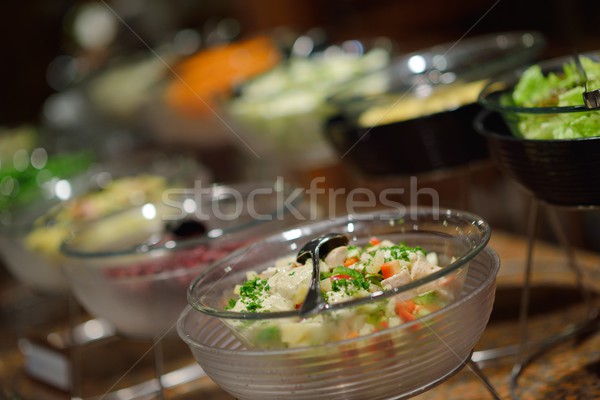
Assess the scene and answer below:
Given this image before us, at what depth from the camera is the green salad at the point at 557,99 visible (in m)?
1.04

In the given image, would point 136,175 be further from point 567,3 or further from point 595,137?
point 567,3

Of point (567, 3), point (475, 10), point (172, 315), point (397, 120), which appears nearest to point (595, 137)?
point (397, 120)

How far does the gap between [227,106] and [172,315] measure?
93cm

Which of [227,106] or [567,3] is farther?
[567,3]

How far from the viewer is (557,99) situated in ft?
3.66

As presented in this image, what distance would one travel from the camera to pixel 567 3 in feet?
8.95

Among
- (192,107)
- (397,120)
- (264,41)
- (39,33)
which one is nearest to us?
(397,120)

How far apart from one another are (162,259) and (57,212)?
63 cm

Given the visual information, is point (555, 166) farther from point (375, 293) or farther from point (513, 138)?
point (375, 293)

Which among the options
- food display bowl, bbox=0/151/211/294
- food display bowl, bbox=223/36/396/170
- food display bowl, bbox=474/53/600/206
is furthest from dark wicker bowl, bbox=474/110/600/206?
food display bowl, bbox=0/151/211/294

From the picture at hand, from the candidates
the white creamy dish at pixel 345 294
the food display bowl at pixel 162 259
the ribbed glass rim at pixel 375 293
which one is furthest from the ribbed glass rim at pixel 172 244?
the white creamy dish at pixel 345 294

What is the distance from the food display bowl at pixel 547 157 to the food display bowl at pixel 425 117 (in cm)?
27

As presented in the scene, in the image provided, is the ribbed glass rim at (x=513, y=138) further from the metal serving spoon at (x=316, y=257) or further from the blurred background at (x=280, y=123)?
the metal serving spoon at (x=316, y=257)

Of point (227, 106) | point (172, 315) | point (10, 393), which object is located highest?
point (227, 106)
